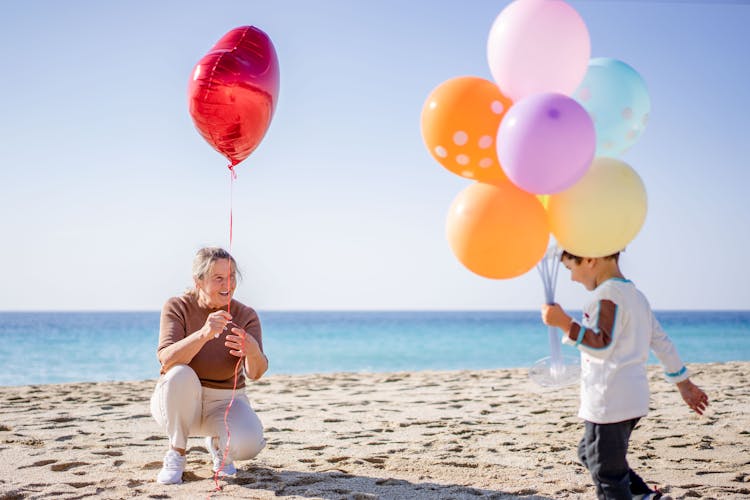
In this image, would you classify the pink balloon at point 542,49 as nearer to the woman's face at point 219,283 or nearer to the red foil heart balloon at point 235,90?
the red foil heart balloon at point 235,90

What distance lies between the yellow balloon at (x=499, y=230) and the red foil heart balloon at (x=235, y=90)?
1.36m

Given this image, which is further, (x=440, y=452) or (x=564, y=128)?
(x=440, y=452)

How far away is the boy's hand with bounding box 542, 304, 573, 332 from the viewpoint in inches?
102

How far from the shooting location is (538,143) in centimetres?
254

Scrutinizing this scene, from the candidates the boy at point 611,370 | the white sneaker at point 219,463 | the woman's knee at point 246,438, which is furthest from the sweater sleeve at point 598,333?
the white sneaker at point 219,463

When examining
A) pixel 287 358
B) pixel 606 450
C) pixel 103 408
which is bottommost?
pixel 287 358

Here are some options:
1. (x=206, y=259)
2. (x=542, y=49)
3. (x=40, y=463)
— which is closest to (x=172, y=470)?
(x=40, y=463)

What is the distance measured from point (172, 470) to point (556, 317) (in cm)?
202

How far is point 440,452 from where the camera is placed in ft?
13.6

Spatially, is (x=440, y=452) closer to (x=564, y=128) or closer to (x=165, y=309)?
(x=165, y=309)

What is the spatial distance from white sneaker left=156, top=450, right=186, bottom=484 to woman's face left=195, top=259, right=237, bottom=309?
775mm

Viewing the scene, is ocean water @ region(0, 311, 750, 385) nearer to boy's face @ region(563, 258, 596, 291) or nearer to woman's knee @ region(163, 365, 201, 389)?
woman's knee @ region(163, 365, 201, 389)

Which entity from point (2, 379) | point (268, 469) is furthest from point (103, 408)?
point (2, 379)

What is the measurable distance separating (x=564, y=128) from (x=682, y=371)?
3.82 feet
